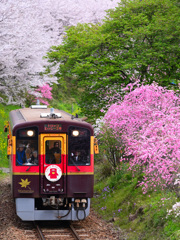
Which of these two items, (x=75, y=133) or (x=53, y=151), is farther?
(x=75, y=133)

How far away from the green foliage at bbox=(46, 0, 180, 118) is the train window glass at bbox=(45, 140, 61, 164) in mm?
8349

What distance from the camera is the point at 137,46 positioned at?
838 inches

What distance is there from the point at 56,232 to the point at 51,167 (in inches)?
70.5

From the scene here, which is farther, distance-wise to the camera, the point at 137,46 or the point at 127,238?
the point at 137,46

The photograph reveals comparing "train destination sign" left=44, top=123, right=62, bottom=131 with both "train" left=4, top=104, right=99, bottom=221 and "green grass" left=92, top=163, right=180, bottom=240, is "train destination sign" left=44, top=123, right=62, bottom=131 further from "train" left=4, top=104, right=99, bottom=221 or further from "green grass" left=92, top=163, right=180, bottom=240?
"green grass" left=92, top=163, right=180, bottom=240

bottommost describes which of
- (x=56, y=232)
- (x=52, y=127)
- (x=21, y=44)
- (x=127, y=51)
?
(x=56, y=232)

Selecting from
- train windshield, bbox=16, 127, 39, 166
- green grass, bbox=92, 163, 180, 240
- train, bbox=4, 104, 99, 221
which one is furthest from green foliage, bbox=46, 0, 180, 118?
train windshield, bbox=16, 127, 39, 166

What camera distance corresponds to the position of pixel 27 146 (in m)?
12.6

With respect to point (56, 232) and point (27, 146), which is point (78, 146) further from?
point (56, 232)

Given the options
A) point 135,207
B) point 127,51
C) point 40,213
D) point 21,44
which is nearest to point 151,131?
point 135,207

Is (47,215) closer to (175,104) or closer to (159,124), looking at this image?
(159,124)

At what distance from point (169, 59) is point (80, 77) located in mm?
4335

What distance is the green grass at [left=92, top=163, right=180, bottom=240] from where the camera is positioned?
10945 mm

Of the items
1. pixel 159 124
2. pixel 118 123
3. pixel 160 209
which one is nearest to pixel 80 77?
pixel 118 123
